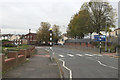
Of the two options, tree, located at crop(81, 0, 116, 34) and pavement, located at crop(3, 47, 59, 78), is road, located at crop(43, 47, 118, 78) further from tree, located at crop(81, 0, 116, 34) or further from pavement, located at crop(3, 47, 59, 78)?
tree, located at crop(81, 0, 116, 34)

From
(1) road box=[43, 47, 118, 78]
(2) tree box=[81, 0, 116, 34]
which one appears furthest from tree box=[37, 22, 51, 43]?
(1) road box=[43, 47, 118, 78]

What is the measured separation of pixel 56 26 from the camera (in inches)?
3543

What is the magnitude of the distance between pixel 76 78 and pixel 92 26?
41.5 meters

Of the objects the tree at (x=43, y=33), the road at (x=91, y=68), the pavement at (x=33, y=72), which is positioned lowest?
the road at (x=91, y=68)

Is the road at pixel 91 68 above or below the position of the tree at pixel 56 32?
below

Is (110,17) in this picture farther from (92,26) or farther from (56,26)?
(56,26)

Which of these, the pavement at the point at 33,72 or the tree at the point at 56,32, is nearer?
the pavement at the point at 33,72

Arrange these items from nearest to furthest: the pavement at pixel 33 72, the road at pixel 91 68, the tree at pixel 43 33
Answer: the pavement at pixel 33 72 < the road at pixel 91 68 < the tree at pixel 43 33

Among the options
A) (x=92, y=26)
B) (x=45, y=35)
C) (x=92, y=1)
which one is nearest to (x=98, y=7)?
(x=92, y=1)

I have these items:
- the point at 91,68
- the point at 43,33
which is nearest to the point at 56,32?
the point at 43,33

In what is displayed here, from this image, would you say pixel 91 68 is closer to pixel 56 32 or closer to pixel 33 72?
pixel 33 72

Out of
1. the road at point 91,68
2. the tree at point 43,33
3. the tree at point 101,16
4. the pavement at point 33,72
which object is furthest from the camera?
Result: the tree at point 43,33

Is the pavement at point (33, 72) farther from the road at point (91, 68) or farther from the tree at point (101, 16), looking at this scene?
the tree at point (101, 16)

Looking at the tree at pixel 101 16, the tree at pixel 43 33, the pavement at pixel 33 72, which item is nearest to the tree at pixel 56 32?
the tree at pixel 43 33
